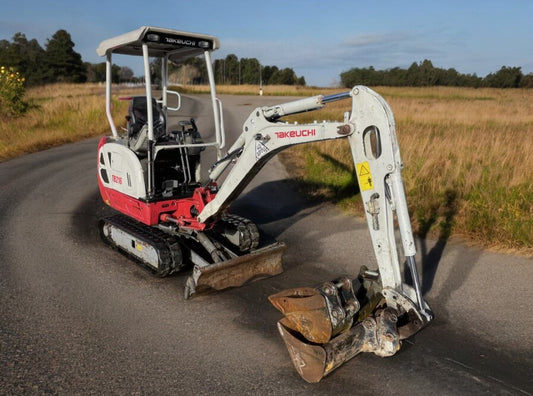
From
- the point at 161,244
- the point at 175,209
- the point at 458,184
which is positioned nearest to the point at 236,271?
the point at 161,244

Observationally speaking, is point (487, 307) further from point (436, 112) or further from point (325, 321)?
point (436, 112)

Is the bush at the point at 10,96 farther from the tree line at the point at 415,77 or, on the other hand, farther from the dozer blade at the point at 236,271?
the tree line at the point at 415,77

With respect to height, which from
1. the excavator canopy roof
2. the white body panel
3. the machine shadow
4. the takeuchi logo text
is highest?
the excavator canopy roof

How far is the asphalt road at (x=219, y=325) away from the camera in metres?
3.63

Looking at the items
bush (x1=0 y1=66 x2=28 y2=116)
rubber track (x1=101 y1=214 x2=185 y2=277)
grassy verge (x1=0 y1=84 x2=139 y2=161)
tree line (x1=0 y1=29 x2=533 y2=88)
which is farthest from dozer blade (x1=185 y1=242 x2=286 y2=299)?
tree line (x1=0 y1=29 x2=533 y2=88)

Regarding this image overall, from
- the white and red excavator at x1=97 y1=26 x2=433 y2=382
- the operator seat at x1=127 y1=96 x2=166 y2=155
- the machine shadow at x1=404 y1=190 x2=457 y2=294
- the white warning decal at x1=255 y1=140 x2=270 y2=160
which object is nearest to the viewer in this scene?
the white and red excavator at x1=97 y1=26 x2=433 y2=382

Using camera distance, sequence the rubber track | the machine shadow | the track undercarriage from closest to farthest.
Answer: the track undercarriage, the rubber track, the machine shadow

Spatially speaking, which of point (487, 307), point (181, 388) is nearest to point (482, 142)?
point (487, 307)

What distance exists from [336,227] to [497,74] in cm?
6443

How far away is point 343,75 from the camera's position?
225 feet

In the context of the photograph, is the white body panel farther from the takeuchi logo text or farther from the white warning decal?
the takeuchi logo text

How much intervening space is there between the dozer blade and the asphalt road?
12cm

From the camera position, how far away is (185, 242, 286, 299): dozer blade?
16.5 feet

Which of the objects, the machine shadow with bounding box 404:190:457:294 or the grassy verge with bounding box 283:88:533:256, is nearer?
the machine shadow with bounding box 404:190:457:294
